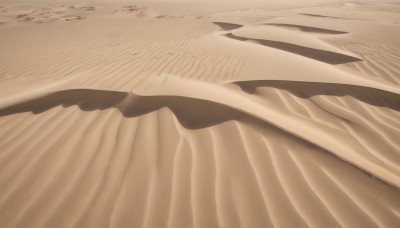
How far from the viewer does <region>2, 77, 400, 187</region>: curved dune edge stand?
7.43ft

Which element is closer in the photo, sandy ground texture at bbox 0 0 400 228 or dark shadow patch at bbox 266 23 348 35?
sandy ground texture at bbox 0 0 400 228

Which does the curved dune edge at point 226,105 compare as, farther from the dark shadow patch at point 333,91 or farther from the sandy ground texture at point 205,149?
the dark shadow patch at point 333,91

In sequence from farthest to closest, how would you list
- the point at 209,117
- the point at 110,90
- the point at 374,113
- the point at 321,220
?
the point at 110,90
the point at 374,113
the point at 209,117
the point at 321,220

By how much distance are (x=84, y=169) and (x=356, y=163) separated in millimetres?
2136

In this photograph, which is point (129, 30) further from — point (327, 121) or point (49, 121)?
point (327, 121)

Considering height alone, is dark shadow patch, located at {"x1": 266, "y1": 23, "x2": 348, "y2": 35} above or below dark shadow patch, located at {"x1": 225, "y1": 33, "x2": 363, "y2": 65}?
above

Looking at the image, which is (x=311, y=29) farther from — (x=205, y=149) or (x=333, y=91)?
(x=205, y=149)

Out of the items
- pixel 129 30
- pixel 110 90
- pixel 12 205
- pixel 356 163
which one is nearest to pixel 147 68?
pixel 110 90

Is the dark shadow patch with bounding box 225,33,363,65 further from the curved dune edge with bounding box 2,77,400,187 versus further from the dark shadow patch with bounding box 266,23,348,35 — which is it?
the curved dune edge with bounding box 2,77,400,187

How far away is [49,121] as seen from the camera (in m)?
2.88

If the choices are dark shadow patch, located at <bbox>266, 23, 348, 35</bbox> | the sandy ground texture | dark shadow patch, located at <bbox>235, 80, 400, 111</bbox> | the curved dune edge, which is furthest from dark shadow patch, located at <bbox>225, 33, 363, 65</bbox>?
the curved dune edge

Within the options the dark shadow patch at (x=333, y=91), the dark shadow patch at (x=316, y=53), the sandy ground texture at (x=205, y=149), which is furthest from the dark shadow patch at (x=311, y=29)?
the dark shadow patch at (x=333, y=91)

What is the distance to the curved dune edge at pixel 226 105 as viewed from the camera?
2.27 metres

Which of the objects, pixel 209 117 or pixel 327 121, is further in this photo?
pixel 327 121
